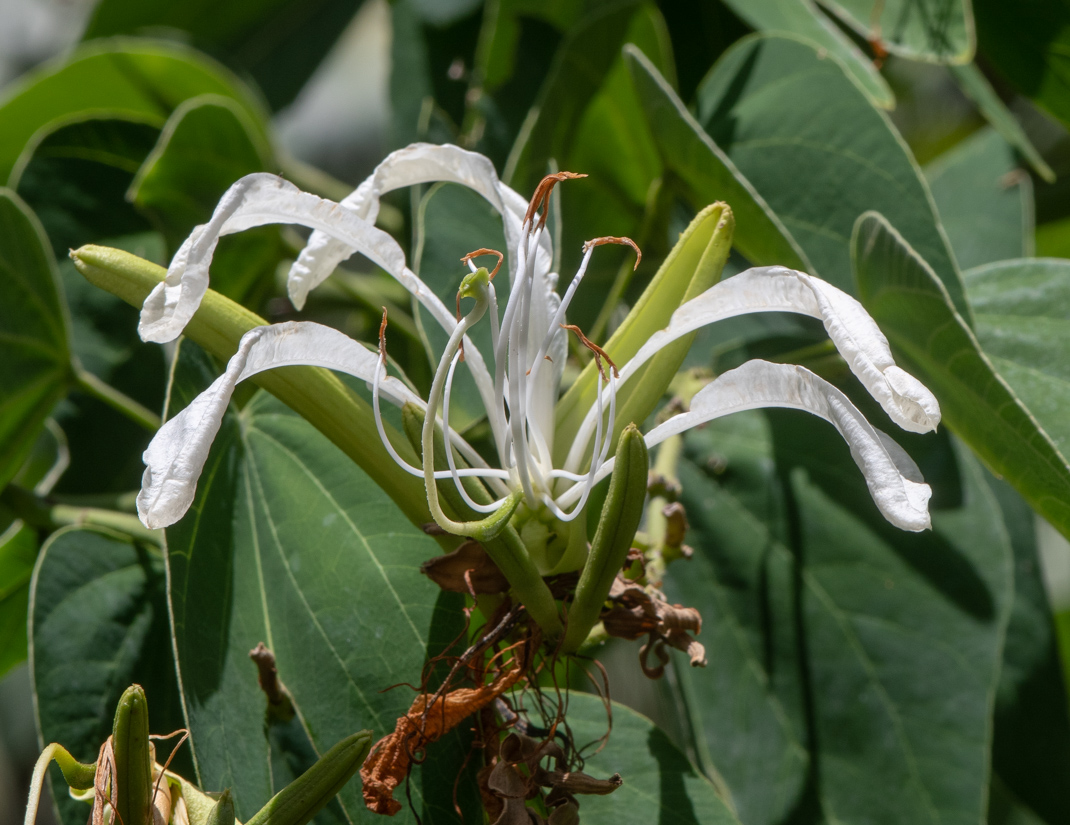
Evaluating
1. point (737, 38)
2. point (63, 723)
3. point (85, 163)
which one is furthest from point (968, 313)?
point (85, 163)

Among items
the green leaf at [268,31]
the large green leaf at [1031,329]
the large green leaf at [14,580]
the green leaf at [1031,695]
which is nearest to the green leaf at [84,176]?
the large green leaf at [14,580]

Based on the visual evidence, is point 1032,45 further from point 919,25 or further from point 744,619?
point 744,619

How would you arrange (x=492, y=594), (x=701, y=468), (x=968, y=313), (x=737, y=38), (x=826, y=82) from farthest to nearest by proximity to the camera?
(x=737, y=38) < (x=701, y=468) < (x=826, y=82) < (x=968, y=313) < (x=492, y=594)

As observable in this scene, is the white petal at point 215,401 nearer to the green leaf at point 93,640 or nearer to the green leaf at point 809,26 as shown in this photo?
the green leaf at point 93,640

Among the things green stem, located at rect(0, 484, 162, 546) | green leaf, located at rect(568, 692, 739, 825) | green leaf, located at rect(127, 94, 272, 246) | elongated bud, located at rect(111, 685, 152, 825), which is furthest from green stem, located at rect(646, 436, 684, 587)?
green leaf, located at rect(127, 94, 272, 246)

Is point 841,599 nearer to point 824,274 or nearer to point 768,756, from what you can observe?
point 768,756

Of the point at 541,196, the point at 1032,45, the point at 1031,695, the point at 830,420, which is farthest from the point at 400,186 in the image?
the point at 1031,695

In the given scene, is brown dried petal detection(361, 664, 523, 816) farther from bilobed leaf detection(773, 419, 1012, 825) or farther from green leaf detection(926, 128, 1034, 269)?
green leaf detection(926, 128, 1034, 269)
